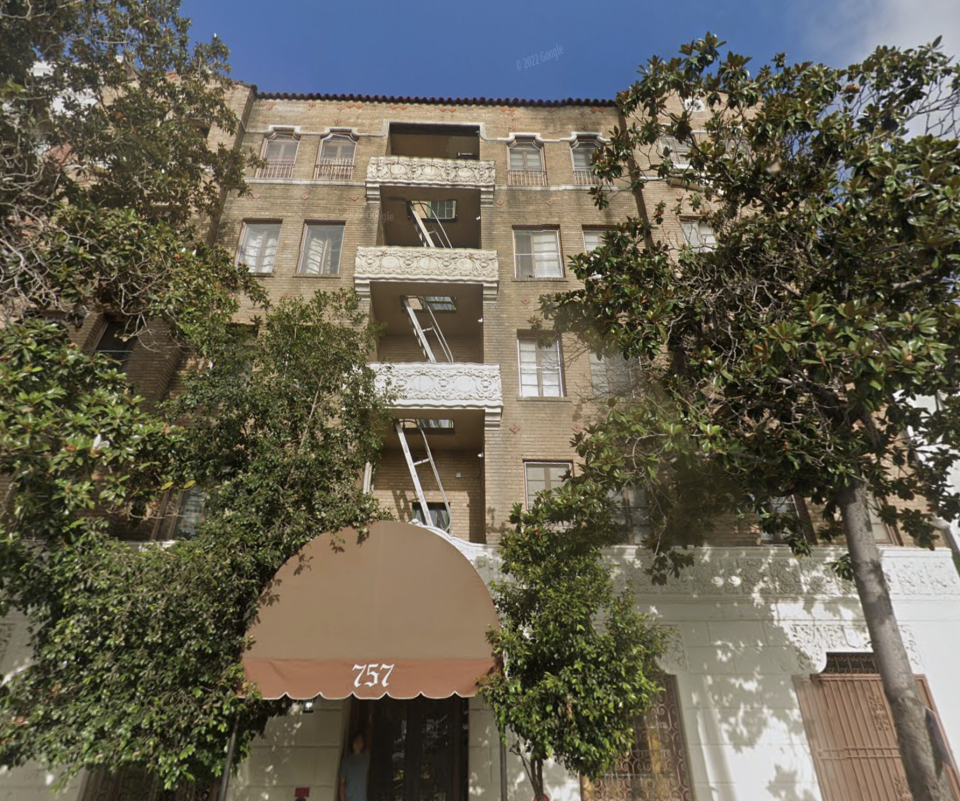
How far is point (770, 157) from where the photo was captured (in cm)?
803

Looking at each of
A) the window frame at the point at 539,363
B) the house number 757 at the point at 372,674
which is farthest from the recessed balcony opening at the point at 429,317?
the house number 757 at the point at 372,674

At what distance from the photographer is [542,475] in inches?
443

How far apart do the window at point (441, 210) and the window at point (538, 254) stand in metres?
2.75

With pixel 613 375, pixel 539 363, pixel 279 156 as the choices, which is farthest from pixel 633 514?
pixel 279 156

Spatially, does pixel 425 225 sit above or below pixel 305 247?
above

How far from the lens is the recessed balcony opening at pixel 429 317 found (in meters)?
13.4

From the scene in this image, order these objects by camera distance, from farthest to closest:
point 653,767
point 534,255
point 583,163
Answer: point 583,163, point 534,255, point 653,767

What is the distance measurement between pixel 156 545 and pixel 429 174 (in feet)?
40.9

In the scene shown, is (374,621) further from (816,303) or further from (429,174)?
(429,174)

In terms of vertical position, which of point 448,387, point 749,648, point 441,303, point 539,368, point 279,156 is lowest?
point 749,648

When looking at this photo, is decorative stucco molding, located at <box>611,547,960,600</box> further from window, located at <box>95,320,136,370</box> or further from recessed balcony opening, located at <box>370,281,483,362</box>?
window, located at <box>95,320,136,370</box>

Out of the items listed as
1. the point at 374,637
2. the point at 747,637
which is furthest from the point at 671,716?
the point at 374,637

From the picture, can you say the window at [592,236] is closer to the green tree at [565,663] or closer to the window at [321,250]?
the window at [321,250]

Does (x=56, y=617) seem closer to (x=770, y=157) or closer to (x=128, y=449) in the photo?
(x=128, y=449)
